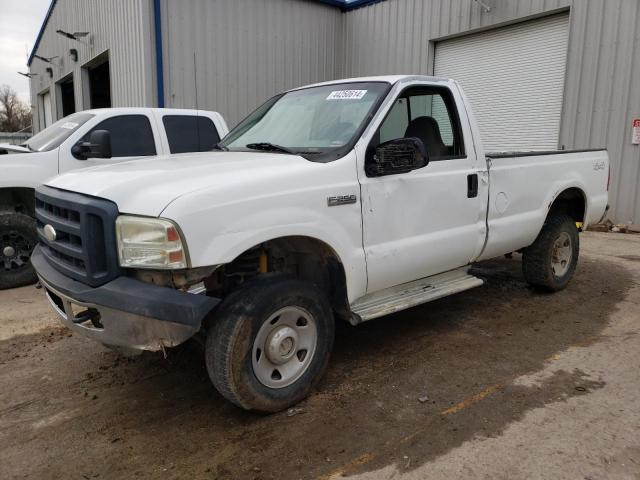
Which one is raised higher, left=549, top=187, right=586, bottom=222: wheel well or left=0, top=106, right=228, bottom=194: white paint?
left=0, top=106, right=228, bottom=194: white paint

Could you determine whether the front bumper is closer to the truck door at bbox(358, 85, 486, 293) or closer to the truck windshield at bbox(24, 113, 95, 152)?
the truck door at bbox(358, 85, 486, 293)

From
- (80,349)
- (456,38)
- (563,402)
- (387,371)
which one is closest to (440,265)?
(387,371)

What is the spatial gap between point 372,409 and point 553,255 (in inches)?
128

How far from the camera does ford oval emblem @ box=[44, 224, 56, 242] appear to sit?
10.4ft

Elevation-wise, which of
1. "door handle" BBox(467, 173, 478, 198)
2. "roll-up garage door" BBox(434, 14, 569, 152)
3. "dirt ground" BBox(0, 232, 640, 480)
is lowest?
"dirt ground" BBox(0, 232, 640, 480)

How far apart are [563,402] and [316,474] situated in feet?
5.46

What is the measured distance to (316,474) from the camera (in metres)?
2.62

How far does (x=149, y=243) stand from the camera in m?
2.68

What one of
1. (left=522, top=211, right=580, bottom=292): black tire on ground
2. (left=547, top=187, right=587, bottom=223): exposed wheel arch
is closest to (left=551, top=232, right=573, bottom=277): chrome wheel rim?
(left=522, top=211, right=580, bottom=292): black tire on ground

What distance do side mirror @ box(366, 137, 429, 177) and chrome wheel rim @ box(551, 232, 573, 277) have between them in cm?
273

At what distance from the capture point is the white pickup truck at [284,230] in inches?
107

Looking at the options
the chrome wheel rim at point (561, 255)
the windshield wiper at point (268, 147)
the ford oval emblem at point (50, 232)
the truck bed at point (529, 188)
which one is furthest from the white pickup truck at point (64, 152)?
the chrome wheel rim at point (561, 255)

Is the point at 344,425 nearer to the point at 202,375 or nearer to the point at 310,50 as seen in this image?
the point at 202,375

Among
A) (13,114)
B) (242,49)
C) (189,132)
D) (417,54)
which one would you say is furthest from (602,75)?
(13,114)
